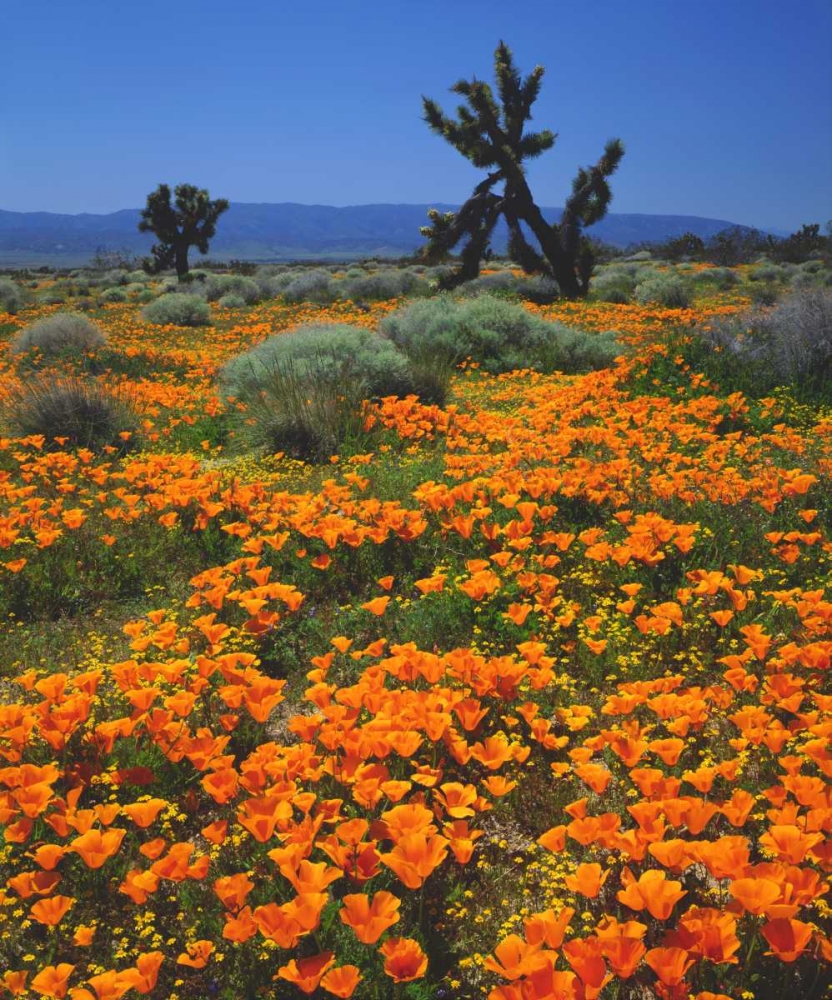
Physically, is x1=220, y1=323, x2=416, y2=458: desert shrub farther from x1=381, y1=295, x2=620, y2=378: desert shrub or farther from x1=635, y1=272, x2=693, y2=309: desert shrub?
x1=635, y1=272, x2=693, y2=309: desert shrub

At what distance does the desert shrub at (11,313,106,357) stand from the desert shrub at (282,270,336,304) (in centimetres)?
1160

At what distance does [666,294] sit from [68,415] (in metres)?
17.2

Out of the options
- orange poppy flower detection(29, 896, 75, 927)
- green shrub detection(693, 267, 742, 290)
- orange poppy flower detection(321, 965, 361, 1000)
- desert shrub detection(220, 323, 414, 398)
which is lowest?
orange poppy flower detection(29, 896, 75, 927)

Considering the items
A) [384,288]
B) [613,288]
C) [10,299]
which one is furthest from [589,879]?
[10,299]

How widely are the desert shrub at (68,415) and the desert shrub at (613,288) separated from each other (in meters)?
17.2

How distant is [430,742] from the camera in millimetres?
2867

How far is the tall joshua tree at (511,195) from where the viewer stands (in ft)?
76.8

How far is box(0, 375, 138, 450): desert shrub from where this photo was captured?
861 cm

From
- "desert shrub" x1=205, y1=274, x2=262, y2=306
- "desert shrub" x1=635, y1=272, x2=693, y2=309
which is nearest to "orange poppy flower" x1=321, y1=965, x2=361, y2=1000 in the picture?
"desert shrub" x1=635, y1=272, x2=693, y2=309

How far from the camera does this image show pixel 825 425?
6.95 metres

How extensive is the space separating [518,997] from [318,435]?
6855 millimetres

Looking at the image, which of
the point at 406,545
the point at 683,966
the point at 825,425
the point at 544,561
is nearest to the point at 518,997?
the point at 683,966

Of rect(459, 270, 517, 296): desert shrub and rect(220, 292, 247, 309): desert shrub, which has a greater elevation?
rect(459, 270, 517, 296): desert shrub

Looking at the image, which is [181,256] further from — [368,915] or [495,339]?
[368,915]
